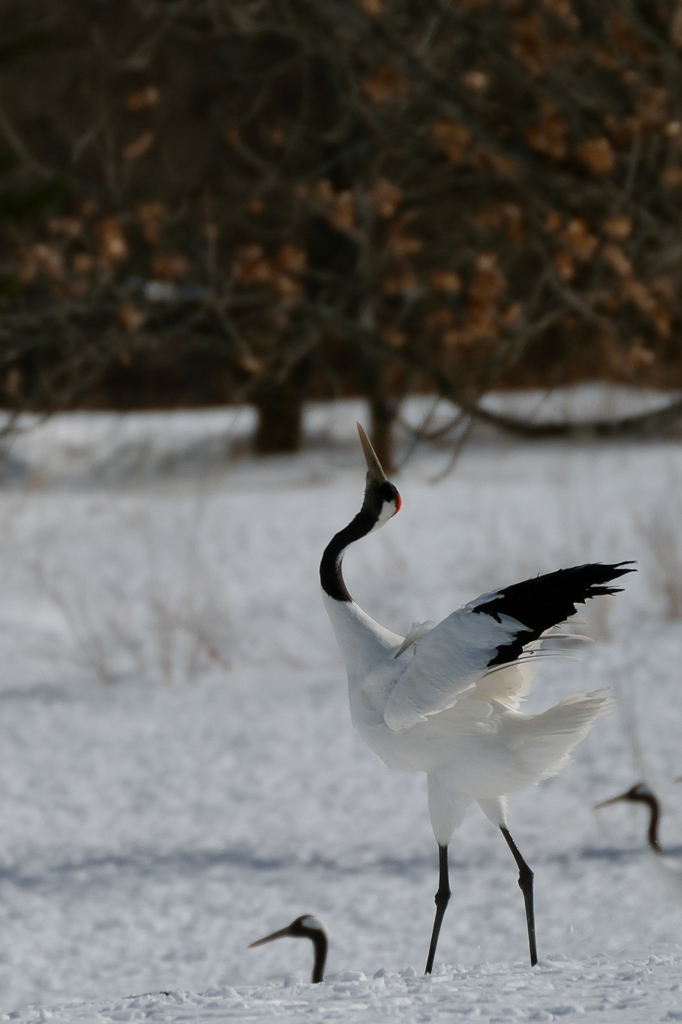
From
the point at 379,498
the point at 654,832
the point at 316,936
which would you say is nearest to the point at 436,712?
the point at 379,498

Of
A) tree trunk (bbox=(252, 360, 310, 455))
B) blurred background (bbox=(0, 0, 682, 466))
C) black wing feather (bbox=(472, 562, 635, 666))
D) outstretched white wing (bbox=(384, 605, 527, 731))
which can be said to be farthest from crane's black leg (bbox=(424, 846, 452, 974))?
tree trunk (bbox=(252, 360, 310, 455))

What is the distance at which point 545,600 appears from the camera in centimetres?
250

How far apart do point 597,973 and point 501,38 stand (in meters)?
5.35

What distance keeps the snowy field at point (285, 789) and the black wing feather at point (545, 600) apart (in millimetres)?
669

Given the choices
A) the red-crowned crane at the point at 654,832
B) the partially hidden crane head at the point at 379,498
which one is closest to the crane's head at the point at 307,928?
the red-crowned crane at the point at 654,832

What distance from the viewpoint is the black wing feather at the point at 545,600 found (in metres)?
2.47

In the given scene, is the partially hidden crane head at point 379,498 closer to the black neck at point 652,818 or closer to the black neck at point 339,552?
the black neck at point 339,552

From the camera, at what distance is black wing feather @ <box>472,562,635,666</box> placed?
2.47m

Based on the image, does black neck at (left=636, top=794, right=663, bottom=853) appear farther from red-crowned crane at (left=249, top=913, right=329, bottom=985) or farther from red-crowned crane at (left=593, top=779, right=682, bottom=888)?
red-crowned crane at (left=249, top=913, right=329, bottom=985)

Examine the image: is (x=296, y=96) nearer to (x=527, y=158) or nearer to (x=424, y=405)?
(x=424, y=405)

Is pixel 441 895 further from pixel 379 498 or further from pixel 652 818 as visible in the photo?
pixel 379 498

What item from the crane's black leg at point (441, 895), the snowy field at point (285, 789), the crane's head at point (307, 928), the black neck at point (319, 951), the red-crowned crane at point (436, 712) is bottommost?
the snowy field at point (285, 789)

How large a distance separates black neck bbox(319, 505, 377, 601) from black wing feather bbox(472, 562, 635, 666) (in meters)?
0.39

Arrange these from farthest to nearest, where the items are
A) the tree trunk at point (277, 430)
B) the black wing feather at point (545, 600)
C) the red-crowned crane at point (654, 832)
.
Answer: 1. the tree trunk at point (277, 430)
2. the red-crowned crane at point (654, 832)
3. the black wing feather at point (545, 600)
